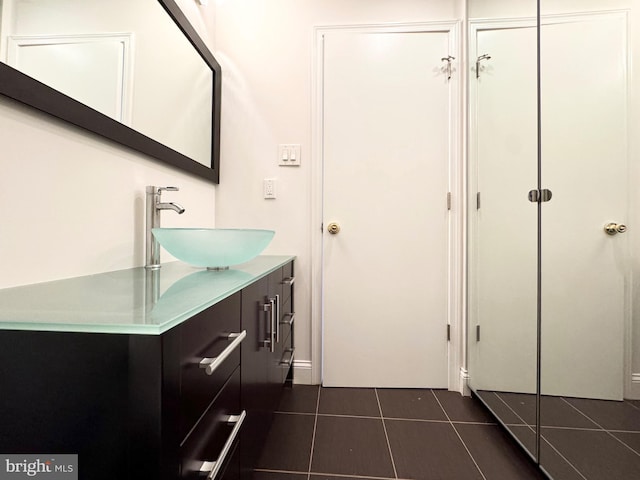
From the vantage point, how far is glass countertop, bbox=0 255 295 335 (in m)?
0.44

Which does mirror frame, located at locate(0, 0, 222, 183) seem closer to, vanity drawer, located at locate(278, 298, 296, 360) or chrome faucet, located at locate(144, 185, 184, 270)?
chrome faucet, located at locate(144, 185, 184, 270)

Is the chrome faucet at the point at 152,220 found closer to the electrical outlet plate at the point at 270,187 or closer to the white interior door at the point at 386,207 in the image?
the electrical outlet plate at the point at 270,187

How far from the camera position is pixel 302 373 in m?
1.78

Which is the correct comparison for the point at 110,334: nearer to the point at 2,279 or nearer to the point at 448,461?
the point at 2,279

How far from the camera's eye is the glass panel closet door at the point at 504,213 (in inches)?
46.3

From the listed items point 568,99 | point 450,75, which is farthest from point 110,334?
point 450,75

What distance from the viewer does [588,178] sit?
0.91m

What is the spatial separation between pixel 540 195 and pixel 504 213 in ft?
0.82

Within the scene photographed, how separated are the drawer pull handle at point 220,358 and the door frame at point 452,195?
1.04 m

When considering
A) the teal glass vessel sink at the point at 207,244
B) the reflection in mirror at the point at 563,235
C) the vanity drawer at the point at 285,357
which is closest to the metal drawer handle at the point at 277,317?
the vanity drawer at the point at 285,357

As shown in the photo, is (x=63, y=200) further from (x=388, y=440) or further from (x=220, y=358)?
(x=388, y=440)

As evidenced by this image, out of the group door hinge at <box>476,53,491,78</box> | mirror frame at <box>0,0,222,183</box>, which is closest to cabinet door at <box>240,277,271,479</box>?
mirror frame at <box>0,0,222,183</box>

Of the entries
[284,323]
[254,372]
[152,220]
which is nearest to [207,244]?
[152,220]

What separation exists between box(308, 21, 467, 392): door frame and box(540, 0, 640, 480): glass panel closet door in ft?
1.98
